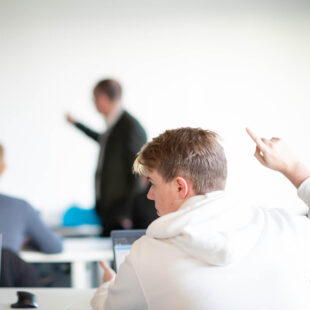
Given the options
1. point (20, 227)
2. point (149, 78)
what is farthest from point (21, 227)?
point (149, 78)

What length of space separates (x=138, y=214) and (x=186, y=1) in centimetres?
193

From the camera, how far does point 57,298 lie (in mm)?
1684

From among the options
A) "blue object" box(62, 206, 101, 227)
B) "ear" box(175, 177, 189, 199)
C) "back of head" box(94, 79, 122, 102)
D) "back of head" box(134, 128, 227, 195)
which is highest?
"back of head" box(94, 79, 122, 102)

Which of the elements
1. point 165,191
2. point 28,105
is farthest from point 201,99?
point 165,191

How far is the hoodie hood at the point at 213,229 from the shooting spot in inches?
38.3

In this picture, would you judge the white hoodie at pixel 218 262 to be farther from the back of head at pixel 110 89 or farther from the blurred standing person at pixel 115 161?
the back of head at pixel 110 89

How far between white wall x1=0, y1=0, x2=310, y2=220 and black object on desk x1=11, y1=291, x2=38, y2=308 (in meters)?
2.29

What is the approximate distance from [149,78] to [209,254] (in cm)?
317

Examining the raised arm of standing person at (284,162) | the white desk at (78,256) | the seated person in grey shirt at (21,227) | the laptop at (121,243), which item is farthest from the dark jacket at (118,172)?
the raised arm of standing person at (284,162)

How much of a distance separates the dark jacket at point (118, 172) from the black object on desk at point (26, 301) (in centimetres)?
215

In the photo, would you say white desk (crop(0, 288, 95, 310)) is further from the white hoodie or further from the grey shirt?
the grey shirt

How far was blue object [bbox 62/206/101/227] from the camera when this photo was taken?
384cm

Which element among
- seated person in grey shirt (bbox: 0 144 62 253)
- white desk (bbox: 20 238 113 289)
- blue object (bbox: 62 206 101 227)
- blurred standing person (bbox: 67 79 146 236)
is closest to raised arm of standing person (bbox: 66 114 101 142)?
blurred standing person (bbox: 67 79 146 236)

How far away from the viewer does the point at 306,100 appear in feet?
13.5
